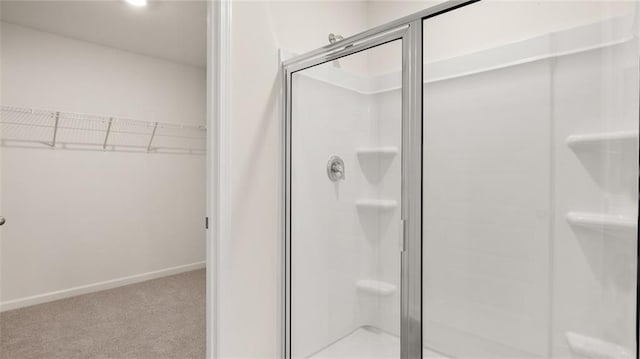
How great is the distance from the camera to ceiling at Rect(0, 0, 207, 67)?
8.29 feet

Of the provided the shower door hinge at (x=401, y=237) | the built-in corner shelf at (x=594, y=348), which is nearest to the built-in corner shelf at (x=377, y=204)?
the shower door hinge at (x=401, y=237)

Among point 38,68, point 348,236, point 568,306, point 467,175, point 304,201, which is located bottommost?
point 568,306

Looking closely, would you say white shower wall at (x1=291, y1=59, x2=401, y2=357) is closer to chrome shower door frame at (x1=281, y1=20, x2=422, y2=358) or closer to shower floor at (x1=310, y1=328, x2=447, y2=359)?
shower floor at (x1=310, y1=328, x2=447, y2=359)

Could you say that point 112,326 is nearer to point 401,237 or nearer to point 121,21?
point 401,237

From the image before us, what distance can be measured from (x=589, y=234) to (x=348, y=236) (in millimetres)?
1062

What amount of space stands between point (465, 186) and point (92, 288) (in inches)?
131

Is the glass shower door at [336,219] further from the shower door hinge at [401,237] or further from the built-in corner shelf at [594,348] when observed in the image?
the built-in corner shelf at [594,348]

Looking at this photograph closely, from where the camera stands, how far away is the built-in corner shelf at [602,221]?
47.5 inches

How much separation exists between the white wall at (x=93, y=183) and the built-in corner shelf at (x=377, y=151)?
264cm

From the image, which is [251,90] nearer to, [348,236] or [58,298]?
[348,236]

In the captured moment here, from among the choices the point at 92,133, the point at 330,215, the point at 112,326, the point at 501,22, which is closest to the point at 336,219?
the point at 330,215

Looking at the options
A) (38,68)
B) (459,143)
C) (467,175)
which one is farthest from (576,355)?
(38,68)

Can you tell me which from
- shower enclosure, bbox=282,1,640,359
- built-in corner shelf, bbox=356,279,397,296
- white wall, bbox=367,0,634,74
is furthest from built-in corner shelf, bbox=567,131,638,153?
built-in corner shelf, bbox=356,279,397,296

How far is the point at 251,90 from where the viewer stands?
1.68 meters
